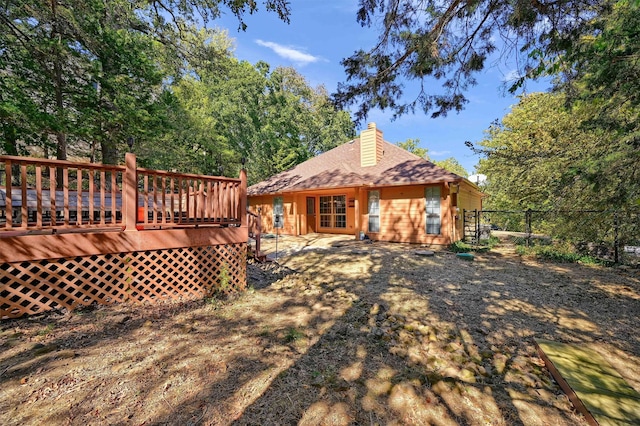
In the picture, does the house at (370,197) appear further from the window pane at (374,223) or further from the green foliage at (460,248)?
the green foliage at (460,248)

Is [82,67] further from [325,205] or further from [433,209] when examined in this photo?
[433,209]

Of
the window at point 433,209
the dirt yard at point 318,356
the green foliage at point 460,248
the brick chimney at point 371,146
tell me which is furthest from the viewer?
the brick chimney at point 371,146

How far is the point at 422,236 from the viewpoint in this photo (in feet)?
36.4

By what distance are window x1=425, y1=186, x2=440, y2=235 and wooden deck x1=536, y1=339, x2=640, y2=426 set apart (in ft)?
25.1

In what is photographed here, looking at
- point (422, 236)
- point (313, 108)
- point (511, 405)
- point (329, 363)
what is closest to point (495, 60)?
point (511, 405)

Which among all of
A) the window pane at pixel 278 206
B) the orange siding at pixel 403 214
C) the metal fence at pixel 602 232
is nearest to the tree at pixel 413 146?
the orange siding at pixel 403 214

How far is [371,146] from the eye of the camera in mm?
13570

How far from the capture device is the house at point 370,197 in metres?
10.8

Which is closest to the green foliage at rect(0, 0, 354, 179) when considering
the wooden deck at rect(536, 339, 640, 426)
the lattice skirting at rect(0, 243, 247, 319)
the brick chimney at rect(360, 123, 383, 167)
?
the brick chimney at rect(360, 123, 383, 167)

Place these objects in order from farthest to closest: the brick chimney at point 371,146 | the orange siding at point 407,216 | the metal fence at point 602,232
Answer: the brick chimney at point 371,146
the orange siding at point 407,216
the metal fence at point 602,232

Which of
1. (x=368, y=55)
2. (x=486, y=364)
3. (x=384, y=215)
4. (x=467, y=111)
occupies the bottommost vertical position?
(x=486, y=364)

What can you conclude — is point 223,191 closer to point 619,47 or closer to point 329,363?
point 329,363

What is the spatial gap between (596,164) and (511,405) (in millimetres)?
3881

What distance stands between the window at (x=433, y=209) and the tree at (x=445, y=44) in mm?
5528
